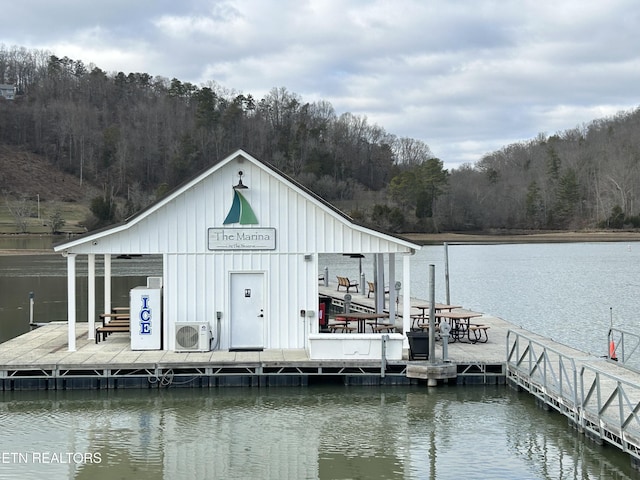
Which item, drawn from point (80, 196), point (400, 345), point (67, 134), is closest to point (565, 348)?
point (400, 345)

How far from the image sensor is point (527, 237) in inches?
4353

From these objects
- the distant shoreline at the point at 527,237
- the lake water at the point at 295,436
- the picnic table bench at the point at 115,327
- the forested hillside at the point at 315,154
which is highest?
the forested hillside at the point at 315,154

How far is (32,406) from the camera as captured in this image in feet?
52.1

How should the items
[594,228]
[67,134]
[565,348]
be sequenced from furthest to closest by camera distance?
[67,134] < [594,228] < [565,348]

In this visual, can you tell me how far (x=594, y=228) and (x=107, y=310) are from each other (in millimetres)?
99456

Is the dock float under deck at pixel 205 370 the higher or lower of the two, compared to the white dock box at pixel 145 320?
lower

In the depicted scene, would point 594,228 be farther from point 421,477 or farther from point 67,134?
point 421,477

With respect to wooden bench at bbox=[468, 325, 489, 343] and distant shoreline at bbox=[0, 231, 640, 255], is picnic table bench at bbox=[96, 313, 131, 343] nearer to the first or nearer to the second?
wooden bench at bbox=[468, 325, 489, 343]

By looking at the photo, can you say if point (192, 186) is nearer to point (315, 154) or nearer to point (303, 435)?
point (303, 435)

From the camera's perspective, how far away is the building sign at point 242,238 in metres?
18.3

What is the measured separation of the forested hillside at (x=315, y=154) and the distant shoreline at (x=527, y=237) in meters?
2.66

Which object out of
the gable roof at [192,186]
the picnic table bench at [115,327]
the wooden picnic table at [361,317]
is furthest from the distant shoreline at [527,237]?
the gable roof at [192,186]

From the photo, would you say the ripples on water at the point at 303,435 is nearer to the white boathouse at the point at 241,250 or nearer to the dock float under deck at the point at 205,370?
the dock float under deck at the point at 205,370

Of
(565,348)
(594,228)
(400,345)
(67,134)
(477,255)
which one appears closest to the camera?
(400,345)
